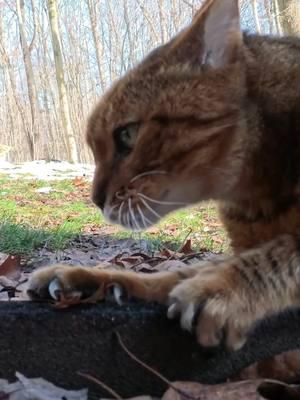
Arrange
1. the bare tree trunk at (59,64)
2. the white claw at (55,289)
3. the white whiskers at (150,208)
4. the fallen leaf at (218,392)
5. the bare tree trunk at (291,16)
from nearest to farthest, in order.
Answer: the fallen leaf at (218,392) < the white claw at (55,289) < the white whiskers at (150,208) < the bare tree trunk at (291,16) < the bare tree trunk at (59,64)

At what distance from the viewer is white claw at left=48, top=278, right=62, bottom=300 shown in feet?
5.74

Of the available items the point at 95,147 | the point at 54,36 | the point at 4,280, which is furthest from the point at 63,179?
the point at 95,147

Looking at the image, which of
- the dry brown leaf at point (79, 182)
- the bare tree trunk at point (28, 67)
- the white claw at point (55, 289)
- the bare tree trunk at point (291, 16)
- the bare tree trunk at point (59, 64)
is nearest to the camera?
the white claw at point (55, 289)

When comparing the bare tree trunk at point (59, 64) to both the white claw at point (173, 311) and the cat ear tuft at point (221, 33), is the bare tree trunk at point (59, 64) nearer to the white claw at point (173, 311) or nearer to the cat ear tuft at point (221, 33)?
the cat ear tuft at point (221, 33)

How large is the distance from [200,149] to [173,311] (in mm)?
470

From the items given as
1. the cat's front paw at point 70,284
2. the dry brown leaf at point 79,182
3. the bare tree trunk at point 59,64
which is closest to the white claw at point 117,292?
the cat's front paw at point 70,284

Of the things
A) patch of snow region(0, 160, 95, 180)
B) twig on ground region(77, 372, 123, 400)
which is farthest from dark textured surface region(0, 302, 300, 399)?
patch of snow region(0, 160, 95, 180)

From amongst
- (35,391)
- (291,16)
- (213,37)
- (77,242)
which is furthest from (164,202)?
(291,16)

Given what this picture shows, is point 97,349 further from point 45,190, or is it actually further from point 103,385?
point 45,190

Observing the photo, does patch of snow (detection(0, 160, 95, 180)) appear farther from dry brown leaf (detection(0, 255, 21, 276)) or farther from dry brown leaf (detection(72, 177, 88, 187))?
dry brown leaf (detection(0, 255, 21, 276))

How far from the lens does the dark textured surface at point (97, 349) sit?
5.28 feet

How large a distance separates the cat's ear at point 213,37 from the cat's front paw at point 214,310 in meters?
0.64

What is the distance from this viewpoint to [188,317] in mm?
1550

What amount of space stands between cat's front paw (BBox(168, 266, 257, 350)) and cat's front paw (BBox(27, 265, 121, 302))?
23cm
